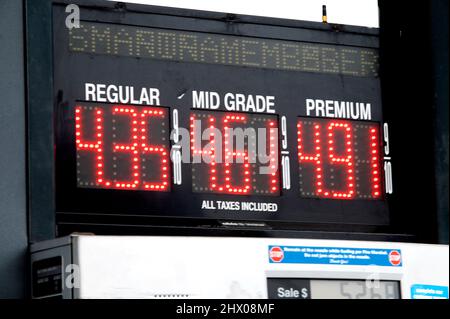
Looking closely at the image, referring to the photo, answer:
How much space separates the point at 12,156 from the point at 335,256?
194cm

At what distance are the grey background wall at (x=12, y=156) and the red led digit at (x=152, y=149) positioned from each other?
661 mm

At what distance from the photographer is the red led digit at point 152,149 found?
865 cm

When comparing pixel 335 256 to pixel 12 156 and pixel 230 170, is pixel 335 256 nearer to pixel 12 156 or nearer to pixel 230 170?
pixel 230 170

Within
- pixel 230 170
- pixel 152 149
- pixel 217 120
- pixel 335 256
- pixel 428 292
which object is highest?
pixel 217 120

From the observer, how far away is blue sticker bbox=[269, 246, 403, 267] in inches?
346

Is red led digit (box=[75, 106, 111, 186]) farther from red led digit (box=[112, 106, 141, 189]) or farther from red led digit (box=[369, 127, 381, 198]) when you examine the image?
red led digit (box=[369, 127, 381, 198])

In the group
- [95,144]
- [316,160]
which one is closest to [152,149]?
[95,144]

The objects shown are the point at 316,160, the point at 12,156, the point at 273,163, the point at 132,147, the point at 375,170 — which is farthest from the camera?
the point at 375,170

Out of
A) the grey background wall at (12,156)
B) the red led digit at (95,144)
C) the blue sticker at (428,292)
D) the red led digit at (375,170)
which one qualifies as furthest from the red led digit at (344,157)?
the grey background wall at (12,156)

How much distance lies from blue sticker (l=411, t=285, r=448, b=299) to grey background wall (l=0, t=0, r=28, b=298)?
231 centimetres

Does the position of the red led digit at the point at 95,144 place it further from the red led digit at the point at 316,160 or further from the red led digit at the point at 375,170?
the red led digit at the point at 375,170

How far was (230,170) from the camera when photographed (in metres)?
8.84

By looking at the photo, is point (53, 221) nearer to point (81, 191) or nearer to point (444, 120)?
point (81, 191)
